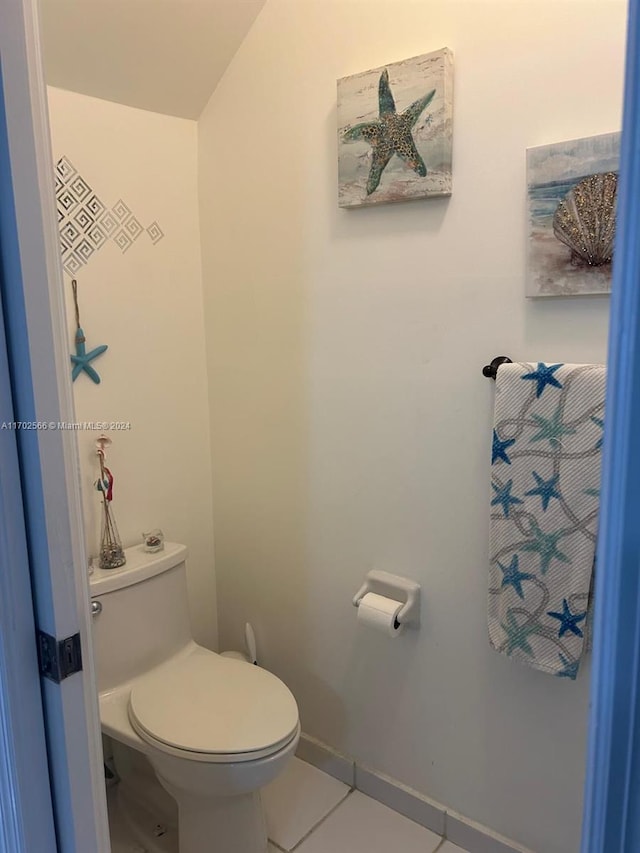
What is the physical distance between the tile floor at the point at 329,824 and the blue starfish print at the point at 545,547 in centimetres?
92

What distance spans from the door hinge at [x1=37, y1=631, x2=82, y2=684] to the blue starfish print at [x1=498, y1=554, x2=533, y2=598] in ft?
3.23

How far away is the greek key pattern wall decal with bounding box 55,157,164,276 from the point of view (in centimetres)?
176

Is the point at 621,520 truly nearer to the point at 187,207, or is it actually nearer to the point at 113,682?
the point at 113,682

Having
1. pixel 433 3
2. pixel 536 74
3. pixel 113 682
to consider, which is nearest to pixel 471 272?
pixel 536 74

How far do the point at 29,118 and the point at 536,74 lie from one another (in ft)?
3.50

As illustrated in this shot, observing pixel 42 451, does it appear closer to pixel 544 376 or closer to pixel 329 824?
pixel 544 376

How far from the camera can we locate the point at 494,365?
153cm

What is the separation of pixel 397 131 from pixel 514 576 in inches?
43.5

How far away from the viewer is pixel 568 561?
1442mm

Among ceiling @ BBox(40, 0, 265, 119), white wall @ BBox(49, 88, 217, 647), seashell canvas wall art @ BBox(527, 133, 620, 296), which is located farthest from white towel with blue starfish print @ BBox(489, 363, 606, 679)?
ceiling @ BBox(40, 0, 265, 119)

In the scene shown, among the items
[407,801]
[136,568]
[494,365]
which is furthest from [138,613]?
[494,365]

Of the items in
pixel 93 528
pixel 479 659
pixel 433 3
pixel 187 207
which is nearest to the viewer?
pixel 433 3

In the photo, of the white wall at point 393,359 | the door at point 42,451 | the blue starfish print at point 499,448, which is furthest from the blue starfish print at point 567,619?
the door at point 42,451

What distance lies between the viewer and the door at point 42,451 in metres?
0.83
